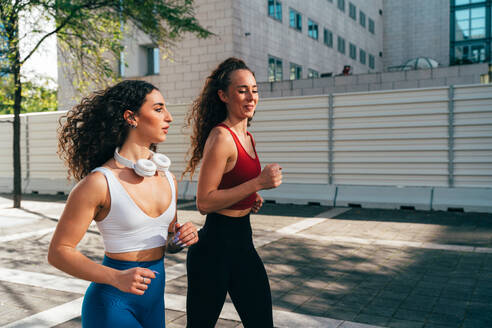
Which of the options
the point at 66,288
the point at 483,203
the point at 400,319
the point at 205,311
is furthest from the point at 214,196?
the point at 483,203

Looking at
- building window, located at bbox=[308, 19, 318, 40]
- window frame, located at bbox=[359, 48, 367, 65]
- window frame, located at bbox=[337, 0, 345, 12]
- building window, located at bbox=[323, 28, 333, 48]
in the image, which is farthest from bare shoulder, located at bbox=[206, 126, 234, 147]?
window frame, located at bbox=[359, 48, 367, 65]

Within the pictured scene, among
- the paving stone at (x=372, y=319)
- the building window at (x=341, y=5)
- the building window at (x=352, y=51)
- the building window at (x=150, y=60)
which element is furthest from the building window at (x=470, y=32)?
the paving stone at (x=372, y=319)

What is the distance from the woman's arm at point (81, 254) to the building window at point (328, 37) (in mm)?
34973

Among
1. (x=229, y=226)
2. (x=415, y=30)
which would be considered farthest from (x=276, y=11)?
(x=229, y=226)

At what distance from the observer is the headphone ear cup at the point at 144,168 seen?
2.09 meters

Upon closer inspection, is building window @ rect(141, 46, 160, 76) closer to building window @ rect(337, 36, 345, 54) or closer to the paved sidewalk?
the paved sidewalk

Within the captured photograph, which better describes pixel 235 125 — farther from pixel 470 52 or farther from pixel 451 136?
pixel 470 52

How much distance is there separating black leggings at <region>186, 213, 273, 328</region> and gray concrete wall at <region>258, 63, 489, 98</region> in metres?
19.0

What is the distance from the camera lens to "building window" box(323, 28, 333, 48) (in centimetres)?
3528

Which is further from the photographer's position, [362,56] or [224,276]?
[362,56]

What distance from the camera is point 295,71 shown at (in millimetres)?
30781

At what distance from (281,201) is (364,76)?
10503 millimetres

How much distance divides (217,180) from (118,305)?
91 cm

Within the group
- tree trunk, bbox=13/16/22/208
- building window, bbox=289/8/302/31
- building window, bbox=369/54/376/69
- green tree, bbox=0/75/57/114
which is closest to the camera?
tree trunk, bbox=13/16/22/208
